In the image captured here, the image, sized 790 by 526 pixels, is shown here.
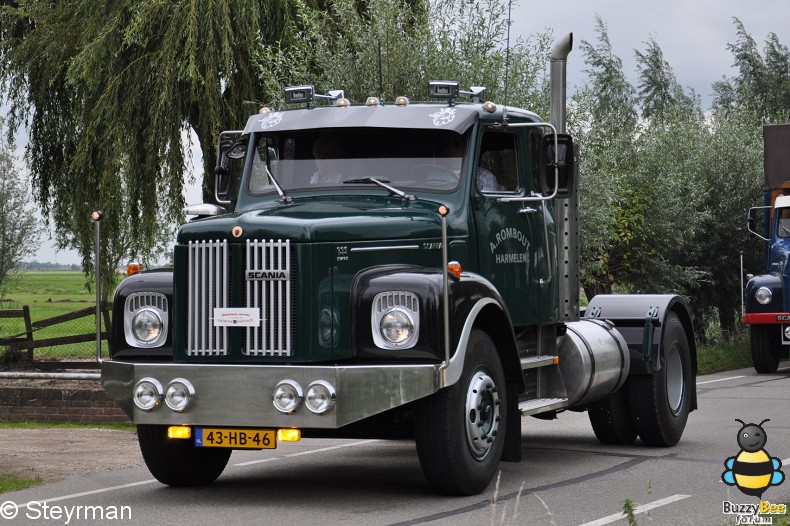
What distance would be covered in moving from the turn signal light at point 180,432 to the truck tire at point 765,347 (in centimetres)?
1489

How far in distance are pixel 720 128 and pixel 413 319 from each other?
2717cm

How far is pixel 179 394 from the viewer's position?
846cm

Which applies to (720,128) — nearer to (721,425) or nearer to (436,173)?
(721,425)

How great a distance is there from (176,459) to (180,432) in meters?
0.89

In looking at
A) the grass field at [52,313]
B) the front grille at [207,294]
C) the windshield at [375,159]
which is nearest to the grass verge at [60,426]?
the windshield at [375,159]

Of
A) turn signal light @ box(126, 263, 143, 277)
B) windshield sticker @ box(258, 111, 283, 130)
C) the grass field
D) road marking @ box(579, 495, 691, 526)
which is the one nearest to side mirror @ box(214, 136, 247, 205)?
windshield sticker @ box(258, 111, 283, 130)

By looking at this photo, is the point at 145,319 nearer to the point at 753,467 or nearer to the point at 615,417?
the point at 753,467

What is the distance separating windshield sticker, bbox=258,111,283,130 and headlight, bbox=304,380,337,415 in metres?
2.72

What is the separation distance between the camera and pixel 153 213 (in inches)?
764

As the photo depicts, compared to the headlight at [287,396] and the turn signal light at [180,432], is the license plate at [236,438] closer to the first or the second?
the turn signal light at [180,432]

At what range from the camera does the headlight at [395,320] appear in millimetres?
8305

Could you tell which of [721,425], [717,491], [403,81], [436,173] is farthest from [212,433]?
[403,81]

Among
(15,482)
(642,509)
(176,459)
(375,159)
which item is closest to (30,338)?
(15,482)

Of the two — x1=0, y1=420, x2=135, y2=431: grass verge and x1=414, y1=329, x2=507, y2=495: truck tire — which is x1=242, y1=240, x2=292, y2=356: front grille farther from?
x1=0, y1=420, x2=135, y2=431: grass verge
